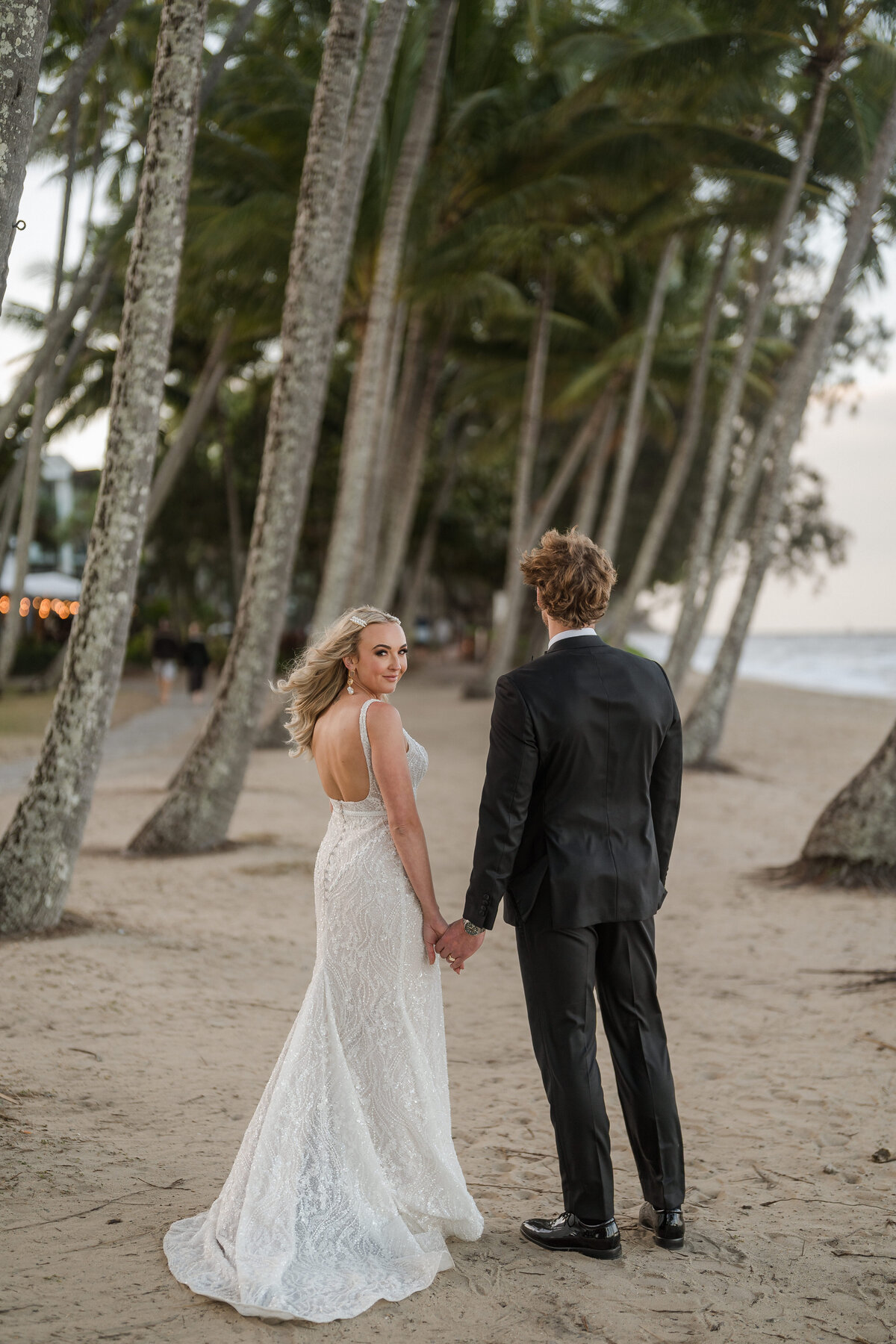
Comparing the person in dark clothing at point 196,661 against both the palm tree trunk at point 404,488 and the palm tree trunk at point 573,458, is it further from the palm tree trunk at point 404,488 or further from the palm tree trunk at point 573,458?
the palm tree trunk at point 573,458

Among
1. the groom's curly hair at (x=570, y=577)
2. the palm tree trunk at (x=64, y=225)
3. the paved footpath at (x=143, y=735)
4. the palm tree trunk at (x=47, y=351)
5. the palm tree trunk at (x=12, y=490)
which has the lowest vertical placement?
the paved footpath at (x=143, y=735)

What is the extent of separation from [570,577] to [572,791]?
590 millimetres

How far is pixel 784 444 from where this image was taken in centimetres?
1362

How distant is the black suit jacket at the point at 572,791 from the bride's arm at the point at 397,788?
16 cm

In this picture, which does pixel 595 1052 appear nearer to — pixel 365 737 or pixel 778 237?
pixel 365 737

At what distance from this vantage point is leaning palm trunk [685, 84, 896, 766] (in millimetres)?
12461

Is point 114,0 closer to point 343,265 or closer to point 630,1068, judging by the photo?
point 343,265

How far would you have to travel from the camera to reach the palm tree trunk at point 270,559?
8.54 metres

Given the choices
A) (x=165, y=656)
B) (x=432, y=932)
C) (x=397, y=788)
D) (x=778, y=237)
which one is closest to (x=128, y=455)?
(x=397, y=788)

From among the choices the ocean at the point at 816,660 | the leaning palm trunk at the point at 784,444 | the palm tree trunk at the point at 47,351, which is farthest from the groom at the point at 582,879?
the ocean at the point at 816,660

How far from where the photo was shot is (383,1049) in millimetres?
3158

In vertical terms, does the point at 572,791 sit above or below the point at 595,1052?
above

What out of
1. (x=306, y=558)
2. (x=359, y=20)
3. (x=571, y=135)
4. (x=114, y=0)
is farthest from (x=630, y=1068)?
(x=306, y=558)

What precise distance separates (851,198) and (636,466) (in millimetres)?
14588
